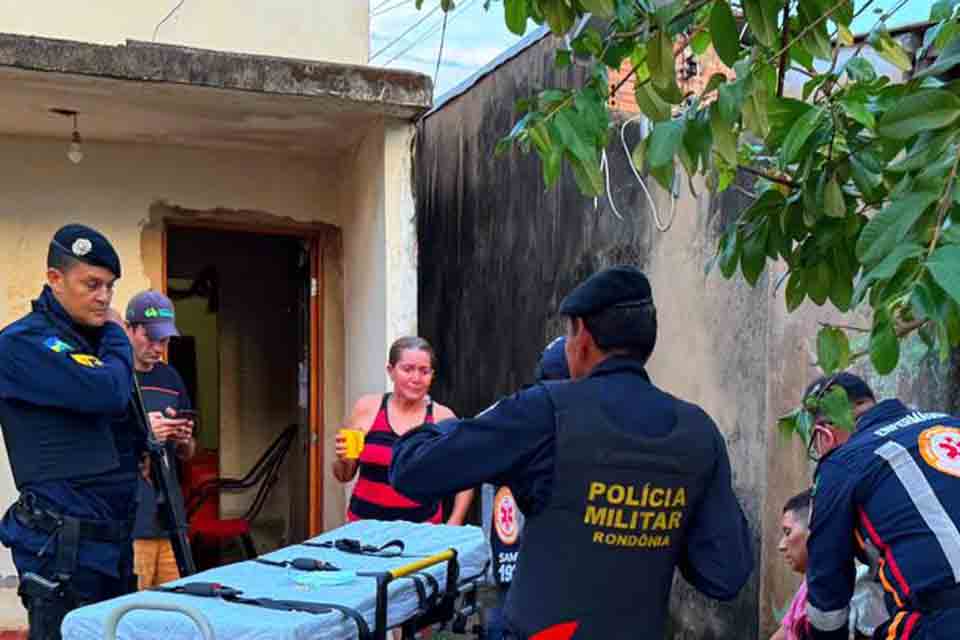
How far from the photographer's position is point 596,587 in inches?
89.0

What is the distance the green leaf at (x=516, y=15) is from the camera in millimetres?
2045

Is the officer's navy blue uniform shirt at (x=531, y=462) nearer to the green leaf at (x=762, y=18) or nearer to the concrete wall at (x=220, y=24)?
the green leaf at (x=762, y=18)

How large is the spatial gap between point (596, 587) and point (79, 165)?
4.72 metres

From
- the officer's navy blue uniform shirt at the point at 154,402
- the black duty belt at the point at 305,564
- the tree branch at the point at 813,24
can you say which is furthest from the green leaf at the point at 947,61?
the officer's navy blue uniform shirt at the point at 154,402

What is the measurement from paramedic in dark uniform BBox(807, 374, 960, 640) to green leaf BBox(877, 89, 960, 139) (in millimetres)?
1219

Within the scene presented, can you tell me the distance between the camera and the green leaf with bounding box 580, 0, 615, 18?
72.3 inches

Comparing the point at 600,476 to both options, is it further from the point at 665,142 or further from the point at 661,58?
the point at 661,58

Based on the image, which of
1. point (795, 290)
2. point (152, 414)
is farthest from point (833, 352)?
point (152, 414)

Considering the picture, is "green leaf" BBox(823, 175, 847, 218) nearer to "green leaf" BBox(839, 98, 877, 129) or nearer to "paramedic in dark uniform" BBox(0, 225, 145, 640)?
"green leaf" BBox(839, 98, 877, 129)

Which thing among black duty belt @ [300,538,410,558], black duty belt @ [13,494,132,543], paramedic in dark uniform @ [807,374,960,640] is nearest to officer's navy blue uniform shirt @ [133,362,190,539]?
black duty belt @ [13,494,132,543]

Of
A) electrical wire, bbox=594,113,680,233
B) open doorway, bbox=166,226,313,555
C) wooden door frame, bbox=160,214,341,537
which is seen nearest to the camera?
electrical wire, bbox=594,113,680,233

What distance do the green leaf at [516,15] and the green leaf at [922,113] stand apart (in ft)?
2.50

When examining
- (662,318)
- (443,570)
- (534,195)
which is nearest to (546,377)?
(443,570)

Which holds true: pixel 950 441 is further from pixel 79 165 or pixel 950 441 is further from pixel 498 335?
pixel 79 165
